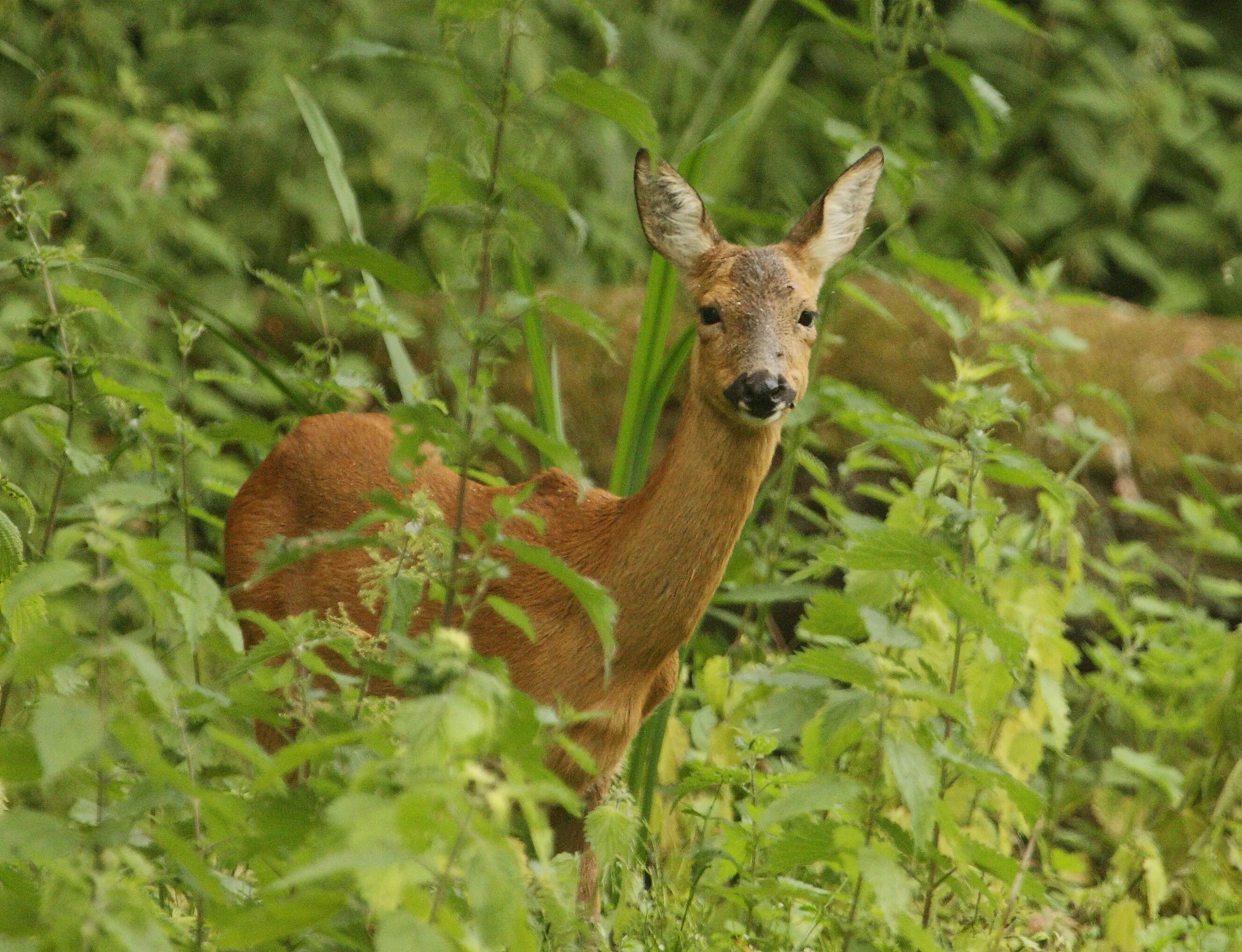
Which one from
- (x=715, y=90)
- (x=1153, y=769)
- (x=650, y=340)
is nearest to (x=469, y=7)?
(x=650, y=340)

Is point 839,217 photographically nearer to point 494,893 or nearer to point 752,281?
point 752,281

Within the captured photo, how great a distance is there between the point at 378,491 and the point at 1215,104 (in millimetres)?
6116

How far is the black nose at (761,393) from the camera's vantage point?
8.31ft

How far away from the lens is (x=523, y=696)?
1.65 meters

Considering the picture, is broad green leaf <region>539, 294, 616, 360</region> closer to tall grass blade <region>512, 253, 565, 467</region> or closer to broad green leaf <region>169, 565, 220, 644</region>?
broad green leaf <region>169, 565, 220, 644</region>

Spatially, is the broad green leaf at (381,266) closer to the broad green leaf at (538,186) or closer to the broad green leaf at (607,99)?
the broad green leaf at (538,186)

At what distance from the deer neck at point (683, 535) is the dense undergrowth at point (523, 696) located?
191mm

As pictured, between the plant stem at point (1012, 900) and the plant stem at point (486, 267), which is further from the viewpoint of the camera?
the plant stem at point (1012, 900)

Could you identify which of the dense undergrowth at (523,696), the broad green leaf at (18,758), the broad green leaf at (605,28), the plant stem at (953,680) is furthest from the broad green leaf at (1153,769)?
the broad green leaf at (18,758)

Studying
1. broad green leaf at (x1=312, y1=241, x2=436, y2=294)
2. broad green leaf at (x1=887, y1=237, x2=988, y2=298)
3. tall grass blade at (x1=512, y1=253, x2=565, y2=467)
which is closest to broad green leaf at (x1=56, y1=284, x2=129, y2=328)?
broad green leaf at (x1=312, y1=241, x2=436, y2=294)

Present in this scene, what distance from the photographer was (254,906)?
1.70m

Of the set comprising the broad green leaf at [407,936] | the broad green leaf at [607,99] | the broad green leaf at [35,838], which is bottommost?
the broad green leaf at [35,838]

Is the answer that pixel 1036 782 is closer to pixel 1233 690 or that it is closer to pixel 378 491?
pixel 1233 690

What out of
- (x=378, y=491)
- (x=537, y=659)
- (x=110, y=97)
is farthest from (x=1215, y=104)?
(x=378, y=491)
